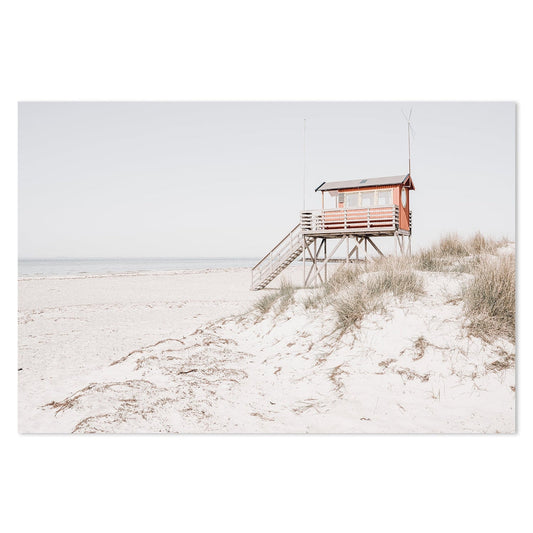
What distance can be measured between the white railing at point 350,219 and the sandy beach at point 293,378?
5.39m

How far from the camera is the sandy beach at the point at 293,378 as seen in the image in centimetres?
462

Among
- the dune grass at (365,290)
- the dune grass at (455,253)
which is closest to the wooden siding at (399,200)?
the dune grass at (455,253)

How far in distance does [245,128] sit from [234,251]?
4130mm

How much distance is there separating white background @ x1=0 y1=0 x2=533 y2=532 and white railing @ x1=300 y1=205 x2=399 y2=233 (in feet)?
20.2

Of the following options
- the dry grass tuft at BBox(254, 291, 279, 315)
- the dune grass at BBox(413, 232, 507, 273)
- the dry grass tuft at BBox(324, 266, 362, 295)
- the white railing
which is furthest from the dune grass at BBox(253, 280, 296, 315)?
the white railing

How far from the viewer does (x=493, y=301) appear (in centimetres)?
553

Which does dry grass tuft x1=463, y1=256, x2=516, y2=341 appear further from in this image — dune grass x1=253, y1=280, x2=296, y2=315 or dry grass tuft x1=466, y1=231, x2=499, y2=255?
dune grass x1=253, y1=280, x2=296, y2=315

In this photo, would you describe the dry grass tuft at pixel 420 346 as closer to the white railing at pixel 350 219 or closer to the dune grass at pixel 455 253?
the dune grass at pixel 455 253

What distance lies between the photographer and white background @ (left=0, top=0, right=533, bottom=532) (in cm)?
457
